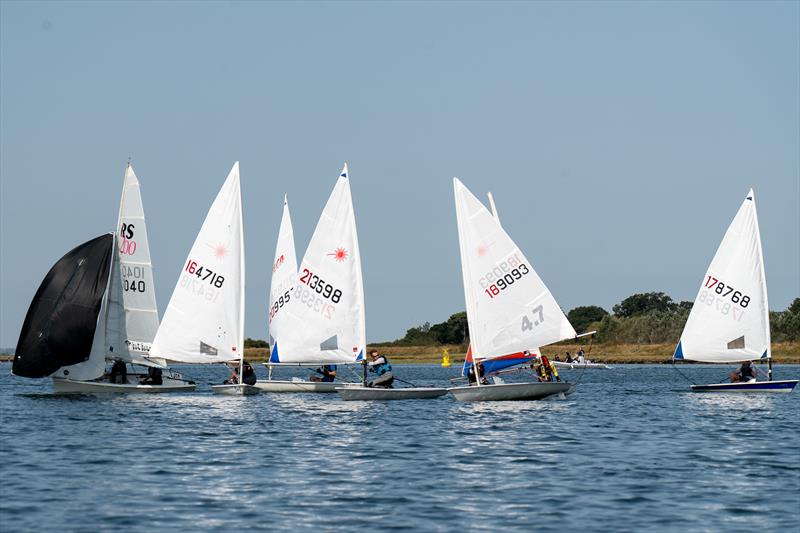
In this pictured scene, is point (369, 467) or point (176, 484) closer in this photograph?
point (176, 484)

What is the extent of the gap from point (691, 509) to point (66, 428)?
2016 cm

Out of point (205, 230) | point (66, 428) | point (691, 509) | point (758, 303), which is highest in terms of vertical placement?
point (205, 230)

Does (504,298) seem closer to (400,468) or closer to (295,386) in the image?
(295,386)

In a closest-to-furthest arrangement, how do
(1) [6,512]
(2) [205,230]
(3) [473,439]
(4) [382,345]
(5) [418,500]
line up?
1. (1) [6,512]
2. (5) [418,500]
3. (3) [473,439]
4. (2) [205,230]
5. (4) [382,345]

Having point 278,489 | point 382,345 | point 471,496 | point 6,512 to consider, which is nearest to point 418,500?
point 471,496

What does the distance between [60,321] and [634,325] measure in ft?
343

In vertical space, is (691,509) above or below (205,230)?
below

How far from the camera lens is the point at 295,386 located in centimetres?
4962

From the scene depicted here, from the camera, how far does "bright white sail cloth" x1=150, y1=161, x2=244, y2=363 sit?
46281 mm

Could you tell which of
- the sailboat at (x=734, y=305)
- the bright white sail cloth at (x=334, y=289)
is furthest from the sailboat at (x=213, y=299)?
the sailboat at (x=734, y=305)

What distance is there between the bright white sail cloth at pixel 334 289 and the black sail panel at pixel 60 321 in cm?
854

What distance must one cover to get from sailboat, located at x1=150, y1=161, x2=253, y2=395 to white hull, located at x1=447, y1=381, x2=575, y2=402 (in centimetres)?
997

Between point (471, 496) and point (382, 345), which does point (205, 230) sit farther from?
point (382, 345)

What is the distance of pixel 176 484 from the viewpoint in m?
21.3
